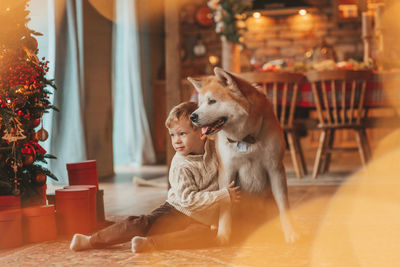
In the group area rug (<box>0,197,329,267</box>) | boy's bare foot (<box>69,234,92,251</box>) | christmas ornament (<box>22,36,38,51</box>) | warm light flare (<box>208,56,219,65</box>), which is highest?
warm light flare (<box>208,56,219,65</box>)

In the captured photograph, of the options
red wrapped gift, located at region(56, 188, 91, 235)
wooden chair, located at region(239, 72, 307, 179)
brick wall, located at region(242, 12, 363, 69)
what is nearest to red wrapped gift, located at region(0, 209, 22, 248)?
red wrapped gift, located at region(56, 188, 91, 235)

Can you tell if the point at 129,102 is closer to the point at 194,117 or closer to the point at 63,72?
the point at 63,72

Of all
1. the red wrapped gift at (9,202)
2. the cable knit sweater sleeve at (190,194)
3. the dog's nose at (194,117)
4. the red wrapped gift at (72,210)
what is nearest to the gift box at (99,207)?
the red wrapped gift at (72,210)

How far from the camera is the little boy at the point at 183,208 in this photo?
2.11 metres

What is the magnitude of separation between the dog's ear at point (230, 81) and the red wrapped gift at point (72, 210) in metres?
0.91

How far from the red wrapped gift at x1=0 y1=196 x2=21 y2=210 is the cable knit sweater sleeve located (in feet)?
2.38

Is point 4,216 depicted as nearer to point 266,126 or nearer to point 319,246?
point 266,126

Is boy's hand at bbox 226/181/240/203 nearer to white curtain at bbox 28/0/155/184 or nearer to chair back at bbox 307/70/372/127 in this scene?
white curtain at bbox 28/0/155/184

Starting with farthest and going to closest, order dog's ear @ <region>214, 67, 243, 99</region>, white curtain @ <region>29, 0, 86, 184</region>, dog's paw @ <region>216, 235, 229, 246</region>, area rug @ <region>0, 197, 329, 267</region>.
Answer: white curtain @ <region>29, 0, 86, 184</region>, dog's paw @ <region>216, 235, 229, 246</region>, dog's ear @ <region>214, 67, 243, 99</region>, area rug @ <region>0, 197, 329, 267</region>

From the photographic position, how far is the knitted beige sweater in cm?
212

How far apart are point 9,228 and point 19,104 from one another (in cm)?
57

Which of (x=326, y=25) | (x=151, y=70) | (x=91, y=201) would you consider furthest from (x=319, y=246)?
(x=326, y=25)

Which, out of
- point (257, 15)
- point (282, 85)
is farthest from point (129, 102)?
point (257, 15)

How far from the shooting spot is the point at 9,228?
2246 millimetres
